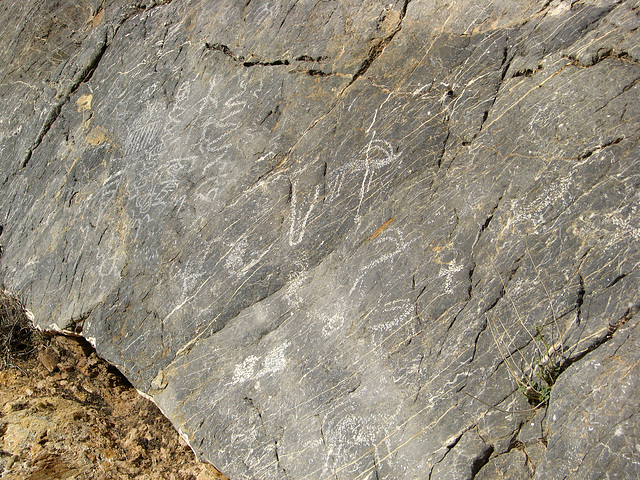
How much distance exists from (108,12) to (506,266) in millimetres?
3844

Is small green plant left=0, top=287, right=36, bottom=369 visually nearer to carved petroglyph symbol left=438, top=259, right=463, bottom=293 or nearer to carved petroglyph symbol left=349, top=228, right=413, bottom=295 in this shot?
carved petroglyph symbol left=349, top=228, right=413, bottom=295

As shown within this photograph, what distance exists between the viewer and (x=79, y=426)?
3.52 meters

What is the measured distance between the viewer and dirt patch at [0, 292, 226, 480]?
3.27 m

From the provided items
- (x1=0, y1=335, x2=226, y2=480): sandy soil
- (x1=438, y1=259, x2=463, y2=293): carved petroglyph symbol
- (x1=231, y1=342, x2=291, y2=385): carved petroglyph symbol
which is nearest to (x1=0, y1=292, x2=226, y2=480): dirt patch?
(x1=0, y1=335, x2=226, y2=480): sandy soil

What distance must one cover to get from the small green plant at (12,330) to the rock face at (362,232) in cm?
19

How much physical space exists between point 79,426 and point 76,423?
0.03 m

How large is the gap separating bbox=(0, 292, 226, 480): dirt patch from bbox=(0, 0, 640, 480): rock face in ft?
1.36

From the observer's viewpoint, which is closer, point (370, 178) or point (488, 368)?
point (488, 368)

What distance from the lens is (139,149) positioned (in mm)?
3781

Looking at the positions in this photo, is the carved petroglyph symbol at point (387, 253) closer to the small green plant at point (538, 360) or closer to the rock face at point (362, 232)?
the rock face at point (362, 232)

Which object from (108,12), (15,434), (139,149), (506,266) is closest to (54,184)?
(139,149)

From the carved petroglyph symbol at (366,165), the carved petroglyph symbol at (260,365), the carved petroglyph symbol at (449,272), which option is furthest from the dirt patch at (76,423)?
the carved petroglyph symbol at (366,165)

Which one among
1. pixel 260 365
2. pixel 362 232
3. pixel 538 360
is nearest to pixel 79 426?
pixel 260 365

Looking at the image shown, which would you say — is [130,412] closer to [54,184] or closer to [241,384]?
[241,384]
